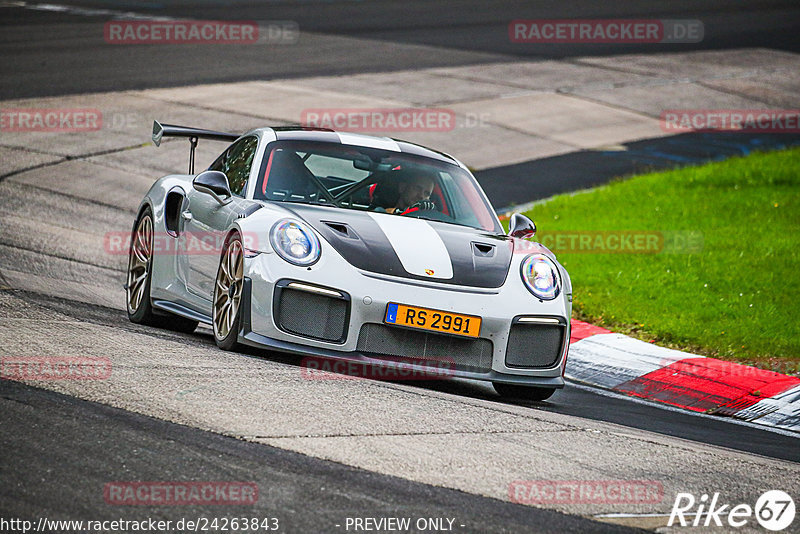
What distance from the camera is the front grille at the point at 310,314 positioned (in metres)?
6.17

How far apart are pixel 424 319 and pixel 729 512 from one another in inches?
85.3

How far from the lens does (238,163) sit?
780 centimetres

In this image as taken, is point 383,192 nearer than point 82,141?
Yes

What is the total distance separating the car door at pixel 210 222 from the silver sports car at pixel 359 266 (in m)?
0.02

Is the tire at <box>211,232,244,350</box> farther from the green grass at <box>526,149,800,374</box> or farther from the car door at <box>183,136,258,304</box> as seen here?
the green grass at <box>526,149,800,374</box>

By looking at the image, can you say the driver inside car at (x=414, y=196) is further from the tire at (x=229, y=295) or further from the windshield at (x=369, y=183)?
the tire at (x=229, y=295)

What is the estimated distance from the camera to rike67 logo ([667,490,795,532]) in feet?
14.1

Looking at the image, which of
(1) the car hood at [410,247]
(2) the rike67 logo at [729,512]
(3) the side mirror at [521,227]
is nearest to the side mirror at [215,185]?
(1) the car hood at [410,247]

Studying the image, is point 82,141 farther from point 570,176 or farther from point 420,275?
point 420,275

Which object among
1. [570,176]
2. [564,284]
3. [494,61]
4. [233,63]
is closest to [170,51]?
[233,63]

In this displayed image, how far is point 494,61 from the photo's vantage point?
2366 centimetres

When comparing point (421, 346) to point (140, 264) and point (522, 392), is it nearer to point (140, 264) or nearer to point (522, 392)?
point (522, 392)

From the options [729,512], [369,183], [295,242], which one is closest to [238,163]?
[369,183]

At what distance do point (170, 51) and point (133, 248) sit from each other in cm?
1510
